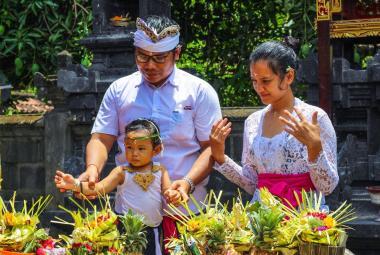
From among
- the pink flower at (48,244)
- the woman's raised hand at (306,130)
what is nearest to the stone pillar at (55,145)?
the pink flower at (48,244)

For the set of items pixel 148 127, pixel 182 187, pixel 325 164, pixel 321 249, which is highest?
pixel 148 127

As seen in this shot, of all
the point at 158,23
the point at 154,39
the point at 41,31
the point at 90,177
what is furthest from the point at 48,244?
the point at 41,31

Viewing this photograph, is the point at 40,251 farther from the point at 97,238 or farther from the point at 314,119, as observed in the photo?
the point at 314,119

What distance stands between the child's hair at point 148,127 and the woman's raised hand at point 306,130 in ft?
2.34

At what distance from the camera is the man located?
4590 millimetres

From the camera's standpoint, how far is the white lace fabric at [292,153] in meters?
4.16

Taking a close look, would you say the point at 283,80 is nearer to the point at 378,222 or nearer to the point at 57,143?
the point at 378,222

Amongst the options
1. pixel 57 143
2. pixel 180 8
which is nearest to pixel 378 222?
pixel 57 143

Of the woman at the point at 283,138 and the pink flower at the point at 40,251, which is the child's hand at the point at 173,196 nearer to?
the woman at the point at 283,138

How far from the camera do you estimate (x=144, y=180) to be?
180 inches

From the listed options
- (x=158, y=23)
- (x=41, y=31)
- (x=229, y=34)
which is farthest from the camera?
(x=229, y=34)

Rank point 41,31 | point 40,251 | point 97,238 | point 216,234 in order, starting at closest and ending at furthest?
1. point 216,234
2. point 97,238
3. point 40,251
4. point 41,31

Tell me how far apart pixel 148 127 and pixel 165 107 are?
0.20 metres

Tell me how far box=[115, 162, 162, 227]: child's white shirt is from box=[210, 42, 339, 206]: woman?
1.32ft
